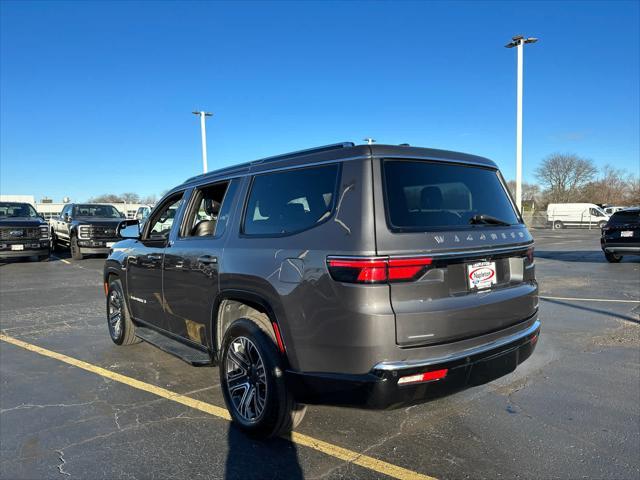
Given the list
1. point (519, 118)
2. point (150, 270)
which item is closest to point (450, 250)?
point (150, 270)

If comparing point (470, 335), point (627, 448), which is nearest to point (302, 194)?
point (470, 335)

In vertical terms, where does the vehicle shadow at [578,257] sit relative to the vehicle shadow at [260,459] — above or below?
above

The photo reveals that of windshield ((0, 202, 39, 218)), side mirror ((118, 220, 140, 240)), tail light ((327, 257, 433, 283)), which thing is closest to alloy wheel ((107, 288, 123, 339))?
side mirror ((118, 220, 140, 240))

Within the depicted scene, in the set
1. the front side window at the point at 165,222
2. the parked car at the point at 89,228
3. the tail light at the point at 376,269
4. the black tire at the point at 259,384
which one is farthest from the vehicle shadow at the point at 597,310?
the parked car at the point at 89,228

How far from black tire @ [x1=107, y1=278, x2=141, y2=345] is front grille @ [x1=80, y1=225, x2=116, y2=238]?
1150cm

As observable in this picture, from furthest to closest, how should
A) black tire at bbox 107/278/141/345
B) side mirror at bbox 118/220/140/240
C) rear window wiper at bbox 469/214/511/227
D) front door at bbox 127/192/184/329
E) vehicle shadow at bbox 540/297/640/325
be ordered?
vehicle shadow at bbox 540/297/640/325 < black tire at bbox 107/278/141/345 < side mirror at bbox 118/220/140/240 < front door at bbox 127/192/184/329 < rear window wiper at bbox 469/214/511/227

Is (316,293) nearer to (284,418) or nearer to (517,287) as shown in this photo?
(284,418)

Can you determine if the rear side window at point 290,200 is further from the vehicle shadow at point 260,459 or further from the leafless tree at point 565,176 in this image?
the leafless tree at point 565,176

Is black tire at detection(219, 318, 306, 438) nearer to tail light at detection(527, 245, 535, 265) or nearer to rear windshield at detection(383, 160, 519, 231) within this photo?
rear windshield at detection(383, 160, 519, 231)

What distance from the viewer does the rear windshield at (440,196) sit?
296 centimetres

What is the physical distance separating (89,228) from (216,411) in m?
14.4

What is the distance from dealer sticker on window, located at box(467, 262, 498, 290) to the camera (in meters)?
3.09

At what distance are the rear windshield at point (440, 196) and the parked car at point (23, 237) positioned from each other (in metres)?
15.6

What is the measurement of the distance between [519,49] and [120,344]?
2479 centimetres
